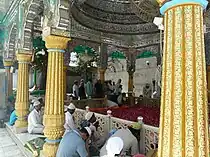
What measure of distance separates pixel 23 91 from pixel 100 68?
4.75 meters

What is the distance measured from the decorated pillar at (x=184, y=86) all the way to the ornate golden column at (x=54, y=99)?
8.47ft

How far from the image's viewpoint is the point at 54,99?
3.86 meters

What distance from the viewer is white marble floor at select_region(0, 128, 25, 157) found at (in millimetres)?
4770

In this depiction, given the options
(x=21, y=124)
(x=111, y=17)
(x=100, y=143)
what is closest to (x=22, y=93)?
(x=21, y=124)

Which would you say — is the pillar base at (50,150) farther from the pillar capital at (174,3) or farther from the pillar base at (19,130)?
the pillar capital at (174,3)

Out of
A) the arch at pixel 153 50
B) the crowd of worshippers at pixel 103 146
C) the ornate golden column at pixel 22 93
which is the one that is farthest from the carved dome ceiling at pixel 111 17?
the crowd of worshippers at pixel 103 146

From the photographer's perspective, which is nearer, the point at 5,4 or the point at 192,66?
the point at 192,66

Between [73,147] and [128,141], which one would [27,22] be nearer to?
[73,147]

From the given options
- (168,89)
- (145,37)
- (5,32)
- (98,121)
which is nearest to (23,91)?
Answer: (98,121)

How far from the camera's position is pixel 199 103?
1.54 m

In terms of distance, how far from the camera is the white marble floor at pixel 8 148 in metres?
4.77

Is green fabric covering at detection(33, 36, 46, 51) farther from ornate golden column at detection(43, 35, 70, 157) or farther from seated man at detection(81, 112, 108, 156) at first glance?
seated man at detection(81, 112, 108, 156)

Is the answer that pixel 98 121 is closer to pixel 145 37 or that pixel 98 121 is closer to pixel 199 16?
pixel 199 16

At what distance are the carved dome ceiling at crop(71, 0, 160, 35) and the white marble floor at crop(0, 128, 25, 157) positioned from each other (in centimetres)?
468
